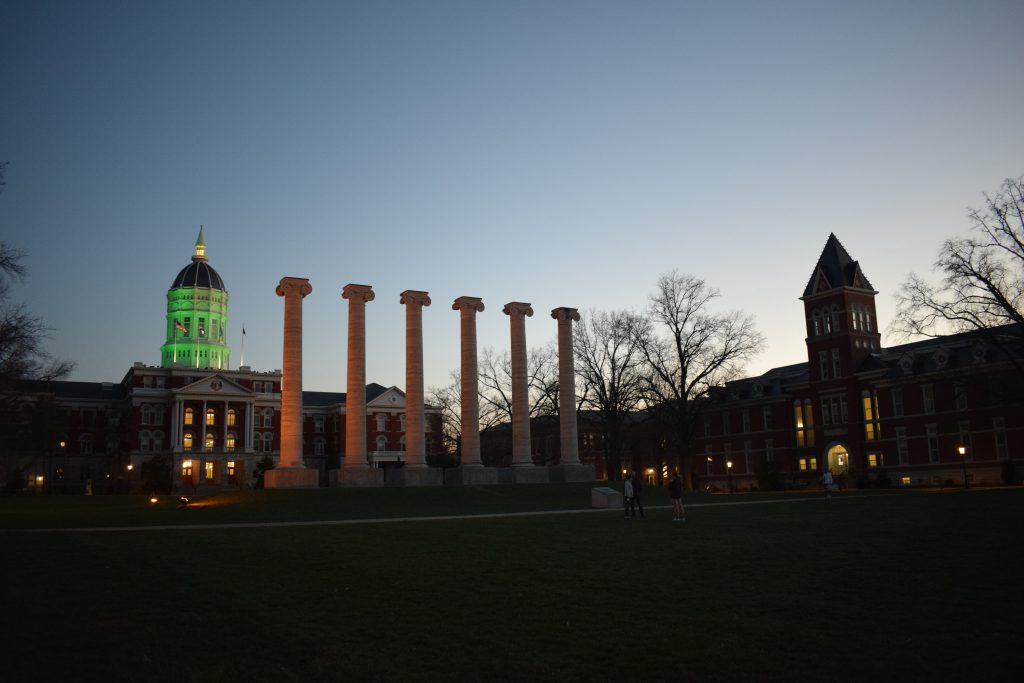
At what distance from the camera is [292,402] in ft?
171

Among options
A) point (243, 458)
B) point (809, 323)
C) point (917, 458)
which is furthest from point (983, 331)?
point (243, 458)

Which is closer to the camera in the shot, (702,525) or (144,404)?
(702,525)

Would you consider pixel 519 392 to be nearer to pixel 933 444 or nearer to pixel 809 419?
pixel 933 444

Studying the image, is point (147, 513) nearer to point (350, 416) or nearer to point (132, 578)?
point (350, 416)

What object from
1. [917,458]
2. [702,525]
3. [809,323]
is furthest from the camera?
[809,323]

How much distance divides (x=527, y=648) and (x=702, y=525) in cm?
1821

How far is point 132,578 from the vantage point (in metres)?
17.6

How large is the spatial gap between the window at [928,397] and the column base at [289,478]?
61.7 meters

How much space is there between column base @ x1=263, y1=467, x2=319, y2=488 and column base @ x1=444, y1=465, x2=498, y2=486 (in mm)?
10827

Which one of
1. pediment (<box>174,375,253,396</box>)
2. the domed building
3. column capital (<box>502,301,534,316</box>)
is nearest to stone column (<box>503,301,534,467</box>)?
column capital (<box>502,301,534,316</box>)

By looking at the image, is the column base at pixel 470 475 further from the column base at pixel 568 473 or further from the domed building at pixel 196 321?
the domed building at pixel 196 321

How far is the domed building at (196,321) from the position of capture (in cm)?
13025

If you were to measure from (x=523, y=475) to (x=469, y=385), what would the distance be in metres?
8.00

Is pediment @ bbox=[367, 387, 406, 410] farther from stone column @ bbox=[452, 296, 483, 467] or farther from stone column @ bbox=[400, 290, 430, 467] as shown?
stone column @ bbox=[400, 290, 430, 467]
